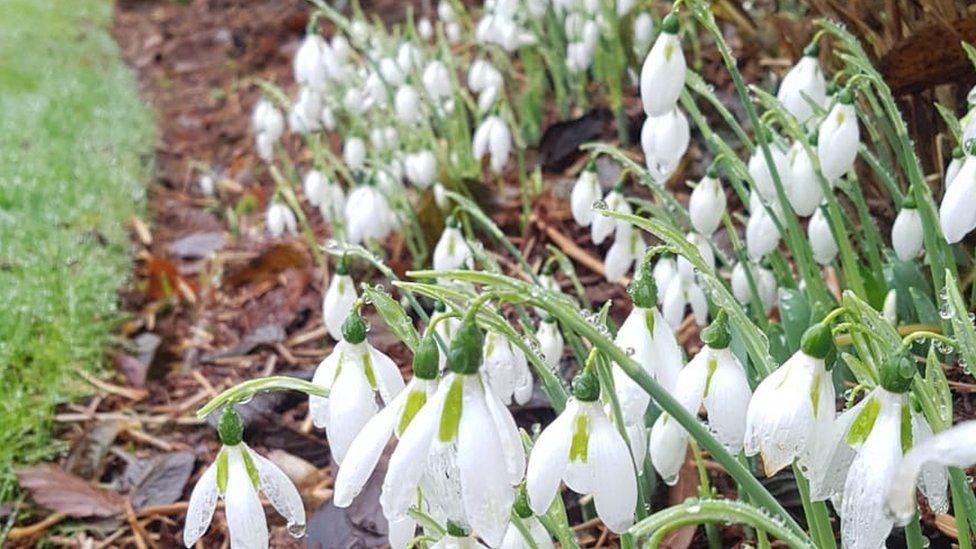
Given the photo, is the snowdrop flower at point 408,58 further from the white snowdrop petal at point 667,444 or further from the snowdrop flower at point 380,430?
the snowdrop flower at point 380,430

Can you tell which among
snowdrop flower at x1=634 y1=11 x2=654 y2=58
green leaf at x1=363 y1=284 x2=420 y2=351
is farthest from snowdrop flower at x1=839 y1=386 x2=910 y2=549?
snowdrop flower at x1=634 y1=11 x2=654 y2=58

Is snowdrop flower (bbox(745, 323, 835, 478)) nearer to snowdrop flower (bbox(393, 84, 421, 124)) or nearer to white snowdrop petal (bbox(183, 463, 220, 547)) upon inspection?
white snowdrop petal (bbox(183, 463, 220, 547))

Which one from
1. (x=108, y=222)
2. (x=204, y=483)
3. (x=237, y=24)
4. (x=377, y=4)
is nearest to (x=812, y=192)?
(x=204, y=483)

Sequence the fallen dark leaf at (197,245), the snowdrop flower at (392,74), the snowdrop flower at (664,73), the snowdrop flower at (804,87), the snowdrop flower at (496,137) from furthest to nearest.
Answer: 1. the fallen dark leaf at (197,245)
2. the snowdrop flower at (392,74)
3. the snowdrop flower at (496,137)
4. the snowdrop flower at (804,87)
5. the snowdrop flower at (664,73)

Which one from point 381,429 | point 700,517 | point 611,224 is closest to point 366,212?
point 611,224

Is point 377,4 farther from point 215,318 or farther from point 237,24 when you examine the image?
point 215,318

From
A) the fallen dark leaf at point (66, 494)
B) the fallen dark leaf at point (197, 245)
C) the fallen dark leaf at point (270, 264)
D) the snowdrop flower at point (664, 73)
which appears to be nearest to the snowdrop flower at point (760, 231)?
the snowdrop flower at point (664, 73)

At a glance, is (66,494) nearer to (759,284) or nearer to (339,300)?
(339,300)
